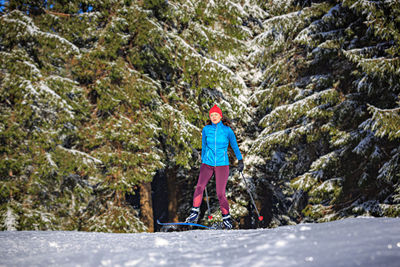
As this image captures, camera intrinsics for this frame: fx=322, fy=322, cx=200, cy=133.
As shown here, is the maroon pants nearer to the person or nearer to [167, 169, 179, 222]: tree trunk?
the person

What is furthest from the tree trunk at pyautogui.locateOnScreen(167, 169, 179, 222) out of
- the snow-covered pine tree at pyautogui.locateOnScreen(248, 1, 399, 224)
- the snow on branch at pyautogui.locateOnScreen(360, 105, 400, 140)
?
the snow on branch at pyautogui.locateOnScreen(360, 105, 400, 140)

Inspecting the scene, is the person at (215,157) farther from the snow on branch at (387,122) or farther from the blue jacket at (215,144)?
the snow on branch at (387,122)

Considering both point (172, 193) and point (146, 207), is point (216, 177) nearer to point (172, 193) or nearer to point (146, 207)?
point (146, 207)

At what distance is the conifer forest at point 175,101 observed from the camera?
816 centimetres

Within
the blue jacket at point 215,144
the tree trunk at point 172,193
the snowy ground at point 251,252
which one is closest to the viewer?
the snowy ground at point 251,252

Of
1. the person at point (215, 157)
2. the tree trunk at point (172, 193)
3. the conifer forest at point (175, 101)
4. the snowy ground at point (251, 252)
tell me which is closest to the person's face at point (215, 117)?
the person at point (215, 157)

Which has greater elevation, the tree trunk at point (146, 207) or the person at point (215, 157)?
the person at point (215, 157)

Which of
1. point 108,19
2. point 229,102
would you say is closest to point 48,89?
point 108,19

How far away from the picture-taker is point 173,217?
40.9ft

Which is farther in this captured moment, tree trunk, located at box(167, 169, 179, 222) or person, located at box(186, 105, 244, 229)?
tree trunk, located at box(167, 169, 179, 222)

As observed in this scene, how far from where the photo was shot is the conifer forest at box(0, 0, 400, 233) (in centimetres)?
816

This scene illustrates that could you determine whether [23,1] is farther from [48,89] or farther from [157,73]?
[157,73]

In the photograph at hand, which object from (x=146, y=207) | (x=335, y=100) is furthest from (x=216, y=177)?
(x=146, y=207)

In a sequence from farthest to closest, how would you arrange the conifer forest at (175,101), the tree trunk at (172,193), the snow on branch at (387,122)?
the tree trunk at (172,193) → the conifer forest at (175,101) → the snow on branch at (387,122)
